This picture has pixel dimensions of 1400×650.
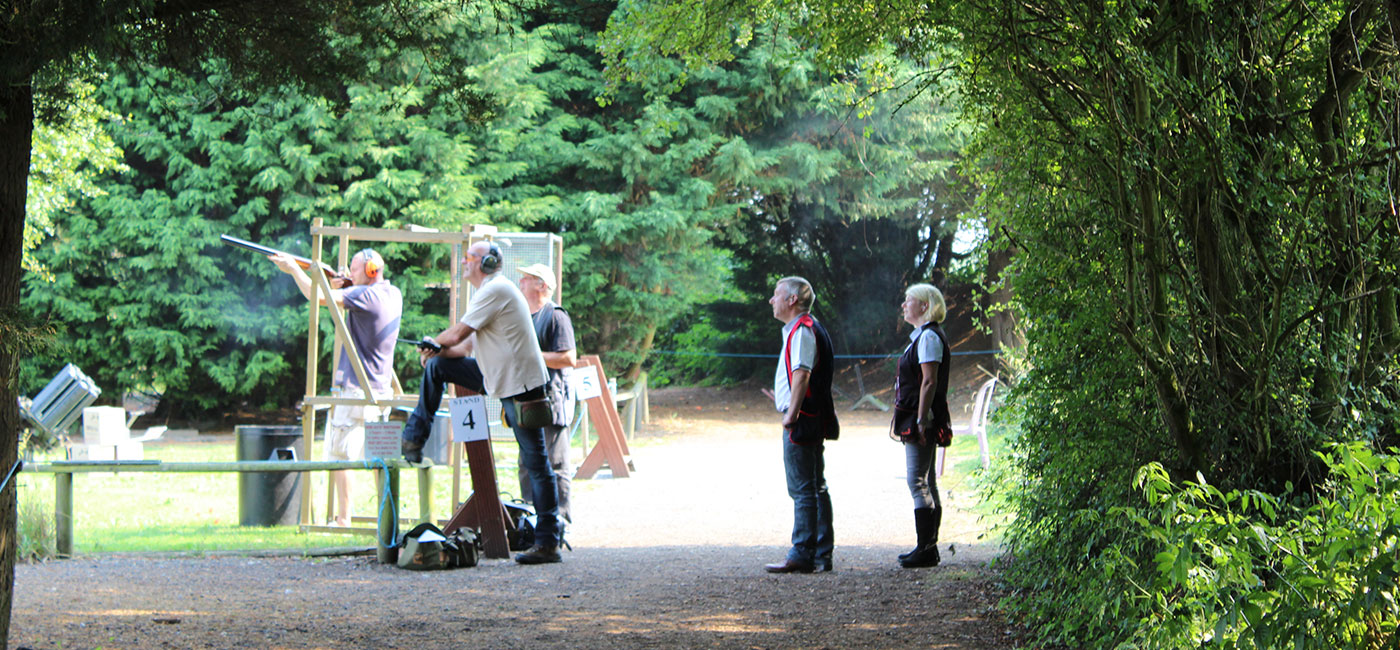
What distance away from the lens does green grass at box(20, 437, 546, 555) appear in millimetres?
7754

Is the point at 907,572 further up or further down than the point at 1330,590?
further down

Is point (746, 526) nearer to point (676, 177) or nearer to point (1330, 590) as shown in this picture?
point (1330, 590)

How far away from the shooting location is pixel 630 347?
1816 centimetres

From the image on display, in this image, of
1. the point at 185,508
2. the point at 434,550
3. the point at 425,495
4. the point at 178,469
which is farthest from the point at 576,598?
the point at 185,508

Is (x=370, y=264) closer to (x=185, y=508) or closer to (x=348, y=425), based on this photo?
(x=348, y=425)

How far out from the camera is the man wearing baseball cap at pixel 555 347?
25.3 ft

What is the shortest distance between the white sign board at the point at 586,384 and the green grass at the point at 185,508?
1066mm

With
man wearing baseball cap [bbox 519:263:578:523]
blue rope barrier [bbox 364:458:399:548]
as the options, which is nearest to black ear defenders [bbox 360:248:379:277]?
man wearing baseball cap [bbox 519:263:578:523]

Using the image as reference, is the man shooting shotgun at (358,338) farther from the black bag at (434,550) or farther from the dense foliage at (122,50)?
the dense foliage at (122,50)

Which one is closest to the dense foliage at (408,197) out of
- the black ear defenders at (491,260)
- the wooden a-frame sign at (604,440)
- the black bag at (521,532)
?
the wooden a-frame sign at (604,440)

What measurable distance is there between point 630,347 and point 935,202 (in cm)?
669

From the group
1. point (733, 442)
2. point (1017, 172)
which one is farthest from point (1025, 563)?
point (733, 442)

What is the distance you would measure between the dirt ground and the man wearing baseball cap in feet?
1.81

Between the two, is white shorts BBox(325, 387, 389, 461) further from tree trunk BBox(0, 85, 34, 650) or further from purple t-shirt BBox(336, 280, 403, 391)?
tree trunk BBox(0, 85, 34, 650)
